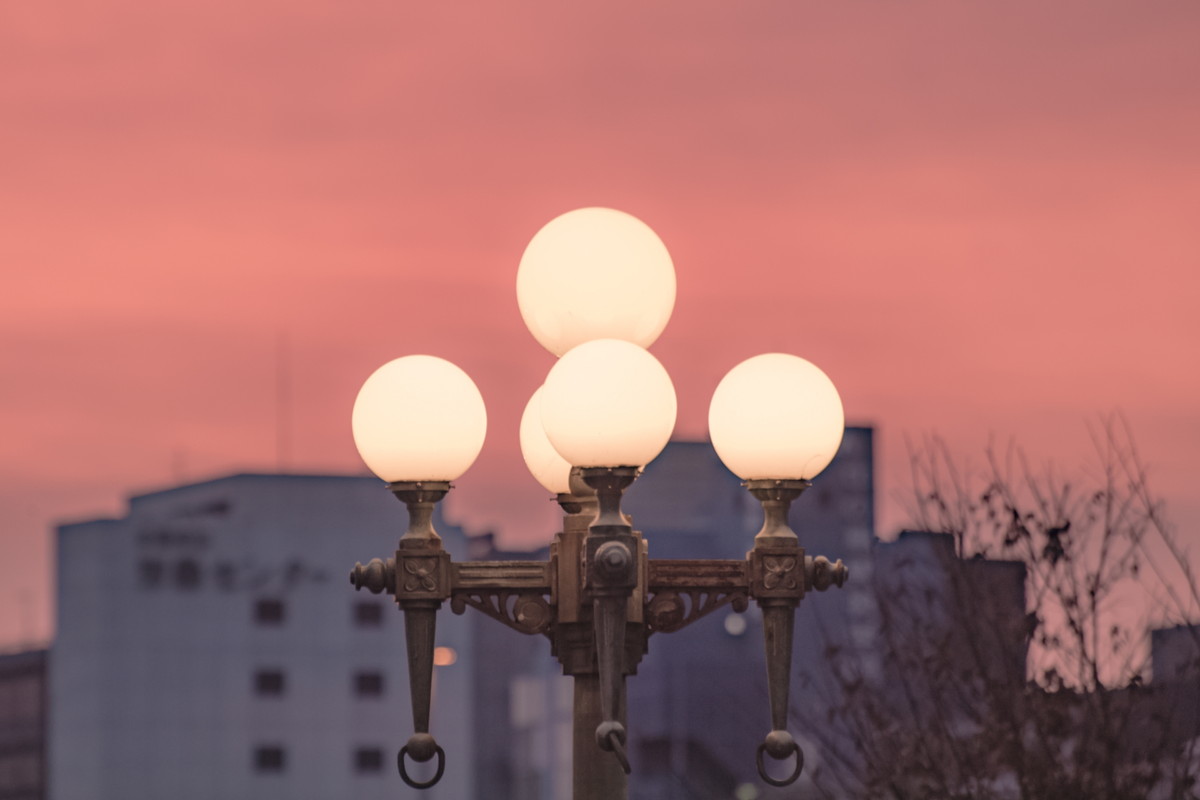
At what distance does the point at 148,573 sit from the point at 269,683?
765cm

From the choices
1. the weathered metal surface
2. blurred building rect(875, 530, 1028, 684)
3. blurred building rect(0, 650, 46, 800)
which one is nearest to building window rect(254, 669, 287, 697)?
blurred building rect(0, 650, 46, 800)

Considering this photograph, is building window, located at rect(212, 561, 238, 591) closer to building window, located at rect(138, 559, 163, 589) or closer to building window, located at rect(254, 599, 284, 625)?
building window, located at rect(254, 599, 284, 625)

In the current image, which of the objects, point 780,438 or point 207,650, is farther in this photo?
point 207,650

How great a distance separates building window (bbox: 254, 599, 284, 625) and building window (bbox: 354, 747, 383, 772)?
7322mm

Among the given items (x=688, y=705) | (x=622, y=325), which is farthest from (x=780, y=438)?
(x=688, y=705)

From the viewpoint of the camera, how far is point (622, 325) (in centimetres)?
785

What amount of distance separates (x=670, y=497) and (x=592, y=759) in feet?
253

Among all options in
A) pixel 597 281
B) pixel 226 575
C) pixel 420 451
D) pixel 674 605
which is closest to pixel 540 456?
pixel 420 451

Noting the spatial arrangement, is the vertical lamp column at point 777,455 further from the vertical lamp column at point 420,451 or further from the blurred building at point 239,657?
the blurred building at point 239,657

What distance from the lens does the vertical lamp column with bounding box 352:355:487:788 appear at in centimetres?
766

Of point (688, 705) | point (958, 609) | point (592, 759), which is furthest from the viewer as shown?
point (688, 705)

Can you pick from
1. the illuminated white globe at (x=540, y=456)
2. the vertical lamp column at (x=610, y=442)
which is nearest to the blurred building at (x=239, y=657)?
the illuminated white globe at (x=540, y=456)

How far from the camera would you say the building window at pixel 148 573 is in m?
96.2

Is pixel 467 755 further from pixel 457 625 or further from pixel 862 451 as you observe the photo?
pixel 862 451
